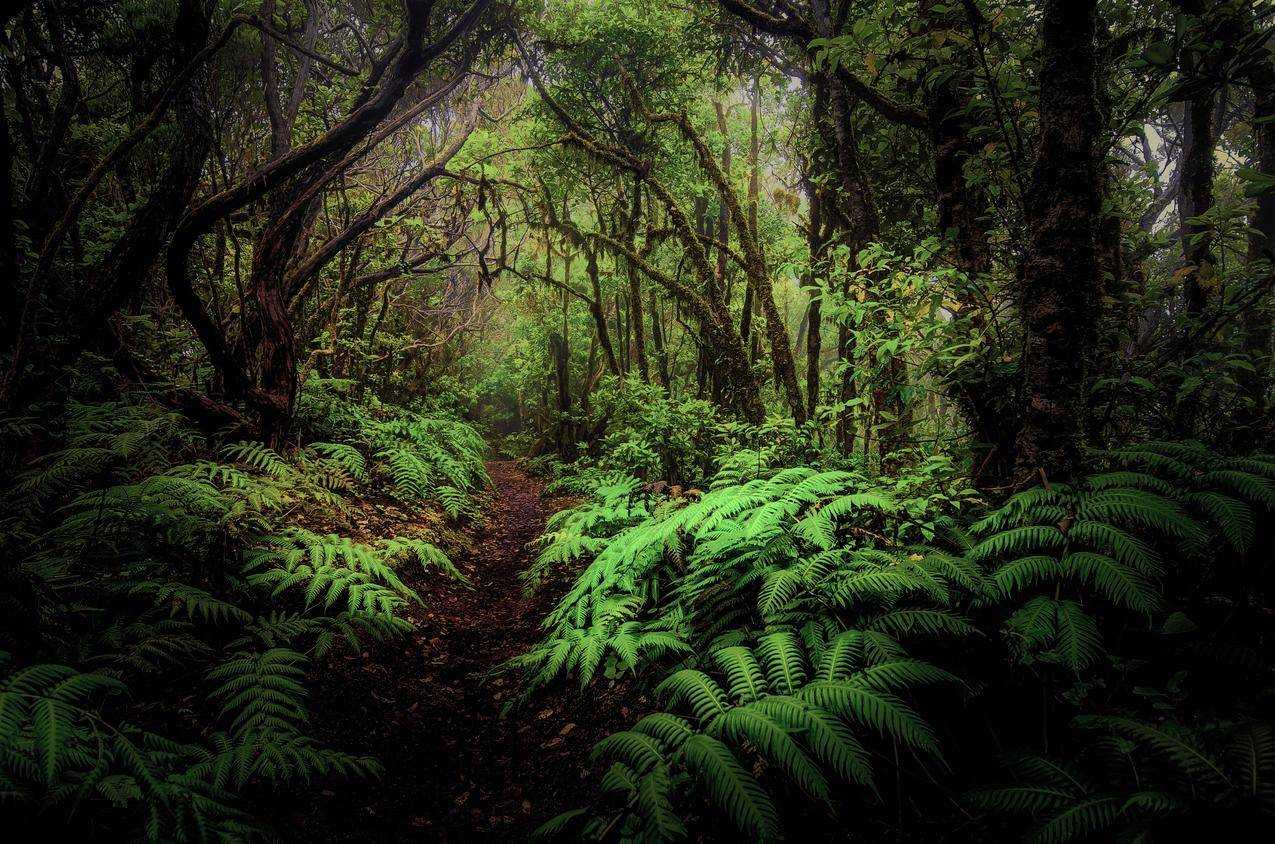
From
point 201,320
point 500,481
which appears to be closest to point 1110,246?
point 201,320

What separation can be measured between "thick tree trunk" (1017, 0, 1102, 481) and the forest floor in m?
2.88

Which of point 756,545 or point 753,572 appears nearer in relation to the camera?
point 753,572

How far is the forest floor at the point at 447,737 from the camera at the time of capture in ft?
8.54

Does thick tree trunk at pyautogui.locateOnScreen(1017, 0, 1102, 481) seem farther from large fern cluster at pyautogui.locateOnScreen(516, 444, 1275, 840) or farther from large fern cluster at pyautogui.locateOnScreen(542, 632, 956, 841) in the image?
large fern cluster at pyautogui.locateOnScreen(542, 632, 956, 841)

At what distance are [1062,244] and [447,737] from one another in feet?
14.8

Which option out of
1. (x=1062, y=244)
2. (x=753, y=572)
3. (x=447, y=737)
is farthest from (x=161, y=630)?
(x=1062, y=244)

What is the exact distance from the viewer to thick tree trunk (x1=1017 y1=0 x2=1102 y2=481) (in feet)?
8.77

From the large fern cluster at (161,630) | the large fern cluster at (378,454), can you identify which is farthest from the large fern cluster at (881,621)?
the large fern cluster at (378,454)

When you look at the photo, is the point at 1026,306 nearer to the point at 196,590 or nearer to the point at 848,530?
the point at 848,530

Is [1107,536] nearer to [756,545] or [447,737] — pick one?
[756,545]

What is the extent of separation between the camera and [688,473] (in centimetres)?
786

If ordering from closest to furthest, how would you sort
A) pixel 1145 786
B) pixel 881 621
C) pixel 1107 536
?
pixel 1145 786
pixel 1107 536
pixel 881 621

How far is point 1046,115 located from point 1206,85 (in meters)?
0.90

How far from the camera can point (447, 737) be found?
3.38 m
